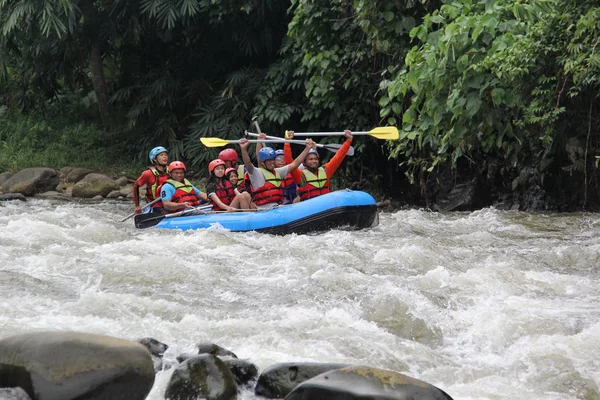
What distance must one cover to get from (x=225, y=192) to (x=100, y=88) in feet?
22.7

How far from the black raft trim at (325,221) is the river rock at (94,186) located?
5.50m

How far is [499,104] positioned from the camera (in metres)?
8.52

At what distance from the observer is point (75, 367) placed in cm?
356

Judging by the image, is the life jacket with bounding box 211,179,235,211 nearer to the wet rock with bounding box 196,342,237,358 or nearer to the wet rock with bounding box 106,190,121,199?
the wet rock with bounding box 106,190,121,199

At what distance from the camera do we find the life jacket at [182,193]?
31.0ft

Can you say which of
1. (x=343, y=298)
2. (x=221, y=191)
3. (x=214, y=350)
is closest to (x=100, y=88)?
(x=221, y=191)

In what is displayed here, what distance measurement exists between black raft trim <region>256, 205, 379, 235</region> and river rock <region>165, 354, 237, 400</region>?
14.6ft

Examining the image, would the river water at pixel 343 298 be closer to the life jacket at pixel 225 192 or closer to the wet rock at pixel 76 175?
the life jacket at pixel 225 192

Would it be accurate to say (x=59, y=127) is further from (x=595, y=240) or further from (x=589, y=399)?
(x=589, y=399)

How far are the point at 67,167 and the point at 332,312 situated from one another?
10089 mm

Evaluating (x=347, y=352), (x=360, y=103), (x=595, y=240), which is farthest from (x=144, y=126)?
(x=347, y=352)

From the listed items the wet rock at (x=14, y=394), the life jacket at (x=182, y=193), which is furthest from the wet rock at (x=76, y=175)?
the wet rock at (x=14, y=394)

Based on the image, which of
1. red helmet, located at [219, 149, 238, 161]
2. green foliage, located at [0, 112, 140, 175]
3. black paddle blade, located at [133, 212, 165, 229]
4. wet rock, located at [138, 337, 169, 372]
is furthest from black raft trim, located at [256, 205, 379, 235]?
green foliage, located at [0, 112, 140, 175]

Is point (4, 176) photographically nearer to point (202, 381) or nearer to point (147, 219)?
point (147, 219)
